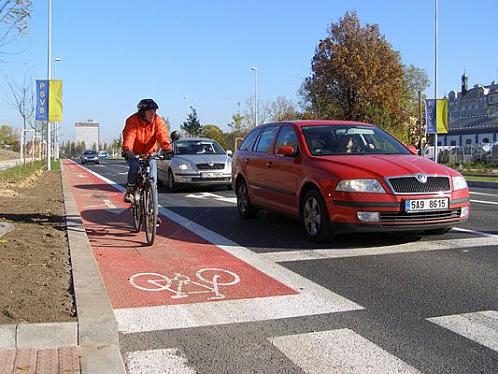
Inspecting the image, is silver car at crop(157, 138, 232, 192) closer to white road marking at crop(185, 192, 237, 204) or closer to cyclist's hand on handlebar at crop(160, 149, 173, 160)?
white road marking at crop(185, 192, 237, 204)

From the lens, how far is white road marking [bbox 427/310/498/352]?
395 cm

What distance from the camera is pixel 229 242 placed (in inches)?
305

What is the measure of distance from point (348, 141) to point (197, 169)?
830cm

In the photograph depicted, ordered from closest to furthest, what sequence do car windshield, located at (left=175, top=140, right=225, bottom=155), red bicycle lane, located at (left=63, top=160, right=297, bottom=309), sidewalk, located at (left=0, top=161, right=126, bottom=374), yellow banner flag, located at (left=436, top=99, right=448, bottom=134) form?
sidewalk, located at (left=0, top=161, right=126, bottom=374)
red bicycle lane, located at (left=63, top=160, right=297, bottom=309)
car windshield, located at (left=175, top=140, right=225, bottom=155)
yellow banner flag, located at (left=436, top=99, right=448, bottom=134)

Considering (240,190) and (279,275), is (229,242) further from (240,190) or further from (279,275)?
(240,190)

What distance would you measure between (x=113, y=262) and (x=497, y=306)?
395 cm

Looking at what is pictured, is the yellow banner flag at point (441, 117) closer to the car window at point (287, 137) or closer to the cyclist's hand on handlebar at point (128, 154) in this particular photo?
the car window at point (287, 137)

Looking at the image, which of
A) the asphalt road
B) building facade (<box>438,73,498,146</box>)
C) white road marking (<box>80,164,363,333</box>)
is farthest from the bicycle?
building facade (<box>438,73,498,146</box>)

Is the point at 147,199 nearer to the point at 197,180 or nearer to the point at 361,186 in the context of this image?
the point at 361,186

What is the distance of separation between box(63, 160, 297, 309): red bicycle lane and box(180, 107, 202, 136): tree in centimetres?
6207

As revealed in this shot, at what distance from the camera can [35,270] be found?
5375 millimetres

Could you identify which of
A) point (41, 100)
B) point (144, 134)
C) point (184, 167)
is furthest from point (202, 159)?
point (41, 100)

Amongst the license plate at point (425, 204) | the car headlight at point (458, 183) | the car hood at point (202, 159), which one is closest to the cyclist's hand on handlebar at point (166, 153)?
the license plate at point (425, 204)

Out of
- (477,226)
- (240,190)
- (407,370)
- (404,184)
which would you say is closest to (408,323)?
(407,370)
